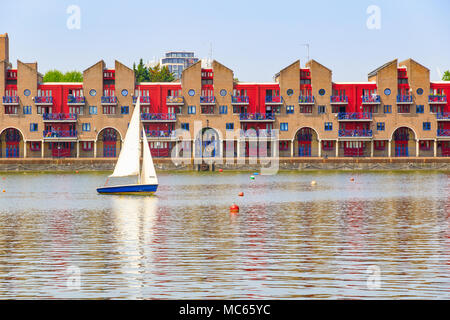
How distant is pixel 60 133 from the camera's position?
399ft

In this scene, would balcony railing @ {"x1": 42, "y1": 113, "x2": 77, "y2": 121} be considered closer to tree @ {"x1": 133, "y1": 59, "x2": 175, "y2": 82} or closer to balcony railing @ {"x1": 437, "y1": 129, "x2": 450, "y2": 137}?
tree @ {"x1": 133, "y1": 59, "x2": 175, "y2": 82}

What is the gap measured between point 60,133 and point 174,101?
65.1 ft

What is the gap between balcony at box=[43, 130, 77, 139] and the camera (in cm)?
12144

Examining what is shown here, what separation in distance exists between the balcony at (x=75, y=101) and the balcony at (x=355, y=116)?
4326cm

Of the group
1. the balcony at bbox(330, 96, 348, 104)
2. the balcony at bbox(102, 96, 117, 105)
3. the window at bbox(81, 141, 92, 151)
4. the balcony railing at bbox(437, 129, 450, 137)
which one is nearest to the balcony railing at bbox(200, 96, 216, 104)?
the balcony at bbox(102, 96, 117, 105)

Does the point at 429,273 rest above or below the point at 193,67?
below

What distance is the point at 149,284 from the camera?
66.1 ft

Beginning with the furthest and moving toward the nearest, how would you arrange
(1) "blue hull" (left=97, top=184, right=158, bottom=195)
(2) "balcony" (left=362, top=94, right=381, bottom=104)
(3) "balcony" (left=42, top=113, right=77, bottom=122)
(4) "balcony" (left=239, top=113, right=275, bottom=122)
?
A: (4) "balcony" (left=239, top=113, right=275, bottom=122) < (2) "balcony" (left=362, top=94, right=381, bottom=104) < (3) "balcony" (left=42, top=113, right=77, bottom=122) < (1) "blue hull" (left=97, top=184, right=158, bottom=195)

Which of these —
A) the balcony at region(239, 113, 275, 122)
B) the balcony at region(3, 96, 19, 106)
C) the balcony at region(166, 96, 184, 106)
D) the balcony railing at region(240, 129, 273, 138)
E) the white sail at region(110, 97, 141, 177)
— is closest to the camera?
the white sail at region(110, 97, 141, 177)

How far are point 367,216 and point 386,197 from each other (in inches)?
666

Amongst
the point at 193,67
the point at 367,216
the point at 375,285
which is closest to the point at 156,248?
the point at 375,285

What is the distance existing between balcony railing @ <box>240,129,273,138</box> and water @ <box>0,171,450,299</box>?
235 feet

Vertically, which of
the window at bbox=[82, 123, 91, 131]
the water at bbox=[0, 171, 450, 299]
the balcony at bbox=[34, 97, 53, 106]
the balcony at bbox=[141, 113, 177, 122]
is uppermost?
the balcony at bbox=[34, 97, 53, 106]
